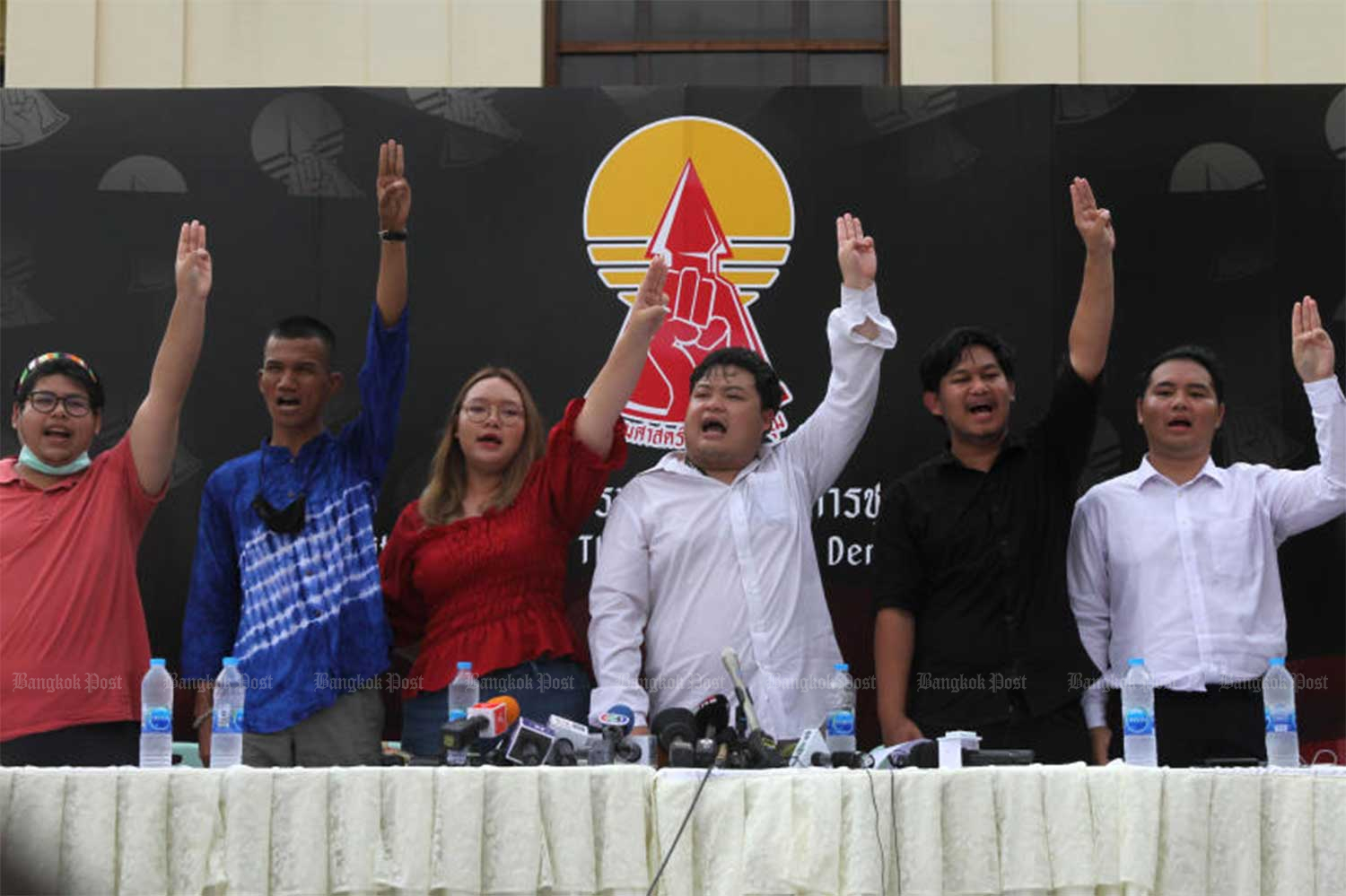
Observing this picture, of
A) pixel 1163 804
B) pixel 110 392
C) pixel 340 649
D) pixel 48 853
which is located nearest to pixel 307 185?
pixel 110 392

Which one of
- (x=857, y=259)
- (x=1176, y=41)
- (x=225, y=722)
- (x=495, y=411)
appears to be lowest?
(x=225, y=722)

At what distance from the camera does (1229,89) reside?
18.3 ft

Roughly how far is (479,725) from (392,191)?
1.81m

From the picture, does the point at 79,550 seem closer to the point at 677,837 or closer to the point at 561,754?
the point at 561,754

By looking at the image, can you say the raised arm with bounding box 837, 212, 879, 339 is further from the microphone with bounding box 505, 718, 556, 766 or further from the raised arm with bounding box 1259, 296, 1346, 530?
the microphone with bounding box 505, 718, 556, 766

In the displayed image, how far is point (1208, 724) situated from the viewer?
4.72 m

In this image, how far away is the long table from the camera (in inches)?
142

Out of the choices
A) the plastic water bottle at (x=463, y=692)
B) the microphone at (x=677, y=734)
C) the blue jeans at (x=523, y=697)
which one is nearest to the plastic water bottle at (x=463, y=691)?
the plastic water bottle at (x=463, y=692)

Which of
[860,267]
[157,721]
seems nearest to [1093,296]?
[860,267]

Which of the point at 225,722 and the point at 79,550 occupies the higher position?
the point at 79,550

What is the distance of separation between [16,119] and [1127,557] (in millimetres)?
3670

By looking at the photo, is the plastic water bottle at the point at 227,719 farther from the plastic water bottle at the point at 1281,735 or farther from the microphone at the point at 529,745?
the plastic water bottle at the point at 1281,735

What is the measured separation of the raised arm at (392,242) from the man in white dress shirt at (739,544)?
84cm

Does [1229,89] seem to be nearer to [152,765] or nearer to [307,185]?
[307,185]
